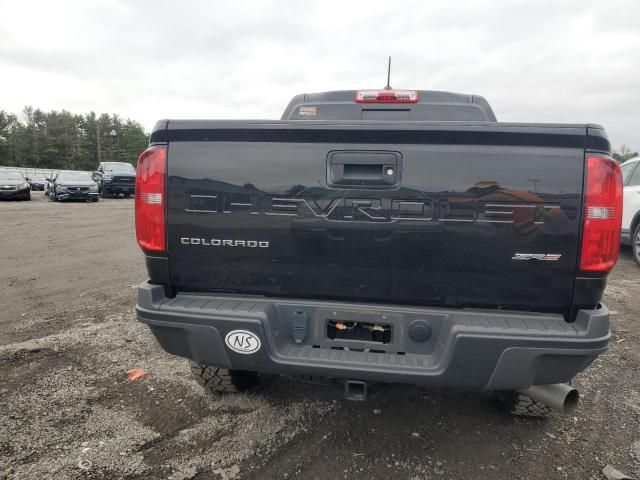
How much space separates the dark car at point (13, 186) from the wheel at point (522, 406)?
→ 23.8m

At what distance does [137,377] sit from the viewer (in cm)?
317

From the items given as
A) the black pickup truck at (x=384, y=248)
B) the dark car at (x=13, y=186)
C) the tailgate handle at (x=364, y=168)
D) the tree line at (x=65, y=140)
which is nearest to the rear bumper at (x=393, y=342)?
the black pickup truck at (x=384, y=248)

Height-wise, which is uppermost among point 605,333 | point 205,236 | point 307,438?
point 205,236

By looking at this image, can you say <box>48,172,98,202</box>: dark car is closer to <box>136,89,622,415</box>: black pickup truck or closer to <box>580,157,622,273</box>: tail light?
<box>136,89,622,415</box>: black pickup truck

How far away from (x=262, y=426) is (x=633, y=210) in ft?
24.2

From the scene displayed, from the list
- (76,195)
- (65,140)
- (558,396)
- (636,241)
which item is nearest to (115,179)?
(76,195)

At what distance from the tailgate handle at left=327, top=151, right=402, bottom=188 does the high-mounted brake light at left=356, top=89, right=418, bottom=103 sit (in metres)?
1.41

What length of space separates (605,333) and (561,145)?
2.76ft

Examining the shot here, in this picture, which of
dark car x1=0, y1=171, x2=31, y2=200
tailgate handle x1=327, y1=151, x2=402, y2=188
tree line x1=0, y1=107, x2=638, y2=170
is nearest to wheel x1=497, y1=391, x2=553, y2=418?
tailgate handle x1=327, y1=151, x2=402, y2=188

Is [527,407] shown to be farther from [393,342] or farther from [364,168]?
[364,168]

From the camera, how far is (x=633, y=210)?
708 cm

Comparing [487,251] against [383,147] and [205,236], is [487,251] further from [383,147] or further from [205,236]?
[205,236]

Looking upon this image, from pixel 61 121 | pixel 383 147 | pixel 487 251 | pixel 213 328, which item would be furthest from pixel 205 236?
pixel 61 121

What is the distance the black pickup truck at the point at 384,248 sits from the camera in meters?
1.82
